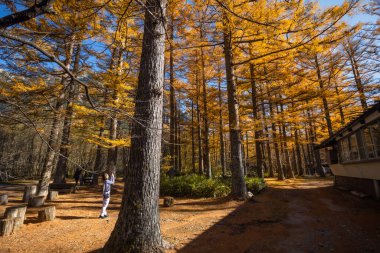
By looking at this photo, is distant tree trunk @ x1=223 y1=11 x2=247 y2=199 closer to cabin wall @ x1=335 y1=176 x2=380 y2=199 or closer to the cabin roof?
the cabin roof

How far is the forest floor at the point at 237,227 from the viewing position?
4.41 metres

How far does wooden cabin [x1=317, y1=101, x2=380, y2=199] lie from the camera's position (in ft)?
25.1

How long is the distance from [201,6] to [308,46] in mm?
3715

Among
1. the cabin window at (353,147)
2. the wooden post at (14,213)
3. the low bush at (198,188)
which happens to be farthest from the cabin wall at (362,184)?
the wooden post at (14,213)

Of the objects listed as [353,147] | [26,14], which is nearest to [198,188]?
[353,147]

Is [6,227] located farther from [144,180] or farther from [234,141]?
[234,141]

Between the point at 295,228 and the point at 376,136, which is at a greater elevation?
the point at 376,136

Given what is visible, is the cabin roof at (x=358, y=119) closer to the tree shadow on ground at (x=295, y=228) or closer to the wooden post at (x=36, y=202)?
the tree shadow on ground at (x=295, y=228)

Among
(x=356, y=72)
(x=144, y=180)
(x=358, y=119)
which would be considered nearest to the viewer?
(x=144, y=180)

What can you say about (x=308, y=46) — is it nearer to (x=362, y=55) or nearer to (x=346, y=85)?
(x=346, y=85)

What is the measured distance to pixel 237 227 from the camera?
5.57 metres

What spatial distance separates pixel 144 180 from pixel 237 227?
10.7 feet

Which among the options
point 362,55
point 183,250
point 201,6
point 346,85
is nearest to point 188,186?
point 183,250

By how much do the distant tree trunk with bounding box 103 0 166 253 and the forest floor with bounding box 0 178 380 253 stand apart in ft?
2.71
